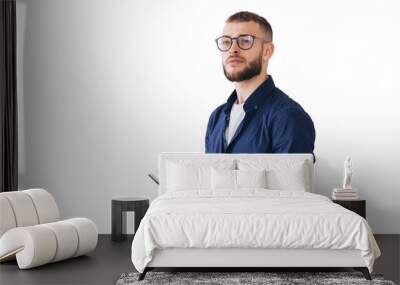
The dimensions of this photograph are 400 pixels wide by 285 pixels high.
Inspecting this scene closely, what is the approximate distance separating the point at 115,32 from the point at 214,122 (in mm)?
1429

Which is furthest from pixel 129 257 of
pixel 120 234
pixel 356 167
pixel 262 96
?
pixel 356 167

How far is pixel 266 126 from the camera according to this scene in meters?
6.75

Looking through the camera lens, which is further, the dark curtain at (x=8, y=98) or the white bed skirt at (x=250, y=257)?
the dark curtain at (x=8, y=98)

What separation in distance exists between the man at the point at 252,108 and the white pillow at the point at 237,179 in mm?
619

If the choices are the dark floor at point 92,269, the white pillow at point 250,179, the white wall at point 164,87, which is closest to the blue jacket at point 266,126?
the white wall at point 164,87

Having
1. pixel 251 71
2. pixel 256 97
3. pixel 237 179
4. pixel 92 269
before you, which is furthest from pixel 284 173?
pixel 92 269

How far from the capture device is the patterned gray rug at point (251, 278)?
4719 mm

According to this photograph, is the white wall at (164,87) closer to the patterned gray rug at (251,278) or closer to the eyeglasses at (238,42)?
the eyeglasses at (238,42)

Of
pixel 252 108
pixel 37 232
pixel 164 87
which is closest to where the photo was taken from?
pixel 37 232

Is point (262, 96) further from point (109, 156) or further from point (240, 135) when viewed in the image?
point (109, 156)

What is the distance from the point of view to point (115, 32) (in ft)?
23.7

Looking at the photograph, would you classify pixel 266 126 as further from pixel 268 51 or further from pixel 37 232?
pixel 37 232

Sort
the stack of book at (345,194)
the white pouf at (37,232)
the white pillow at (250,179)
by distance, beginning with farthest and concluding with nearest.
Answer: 1. the stack of book at (345,194)
2. the white pillow at (250,179)
3. the white pouf at (37,232)

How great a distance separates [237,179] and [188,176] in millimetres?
452
